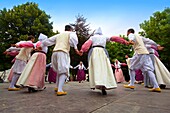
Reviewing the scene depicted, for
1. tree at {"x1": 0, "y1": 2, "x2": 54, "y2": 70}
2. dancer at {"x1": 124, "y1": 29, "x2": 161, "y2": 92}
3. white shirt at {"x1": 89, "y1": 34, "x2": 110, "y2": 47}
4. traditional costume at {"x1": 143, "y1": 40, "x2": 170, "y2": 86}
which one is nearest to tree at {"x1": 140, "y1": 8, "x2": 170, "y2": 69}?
tree at {"x1": 0, "y1": 2, "x2": 54, "y2": 70}

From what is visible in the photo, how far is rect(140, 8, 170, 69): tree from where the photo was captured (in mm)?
24391

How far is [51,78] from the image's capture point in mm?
10969

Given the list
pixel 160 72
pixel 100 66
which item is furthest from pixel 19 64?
pixel 160 72

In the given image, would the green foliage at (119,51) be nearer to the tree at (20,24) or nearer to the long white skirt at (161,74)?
the tree at (20,24)

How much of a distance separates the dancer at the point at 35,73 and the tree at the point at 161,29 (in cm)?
2138

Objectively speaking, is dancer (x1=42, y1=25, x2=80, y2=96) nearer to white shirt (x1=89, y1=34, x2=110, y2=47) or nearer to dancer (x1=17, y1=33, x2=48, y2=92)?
white shirt (x1=89, y1=34, x2=110, y2=47)

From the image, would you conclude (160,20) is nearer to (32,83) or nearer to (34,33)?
(34,33)

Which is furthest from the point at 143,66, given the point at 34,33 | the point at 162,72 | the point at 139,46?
the point at 34,33

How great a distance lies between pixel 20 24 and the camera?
69.1 ft

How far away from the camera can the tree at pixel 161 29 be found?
24391 millimetres

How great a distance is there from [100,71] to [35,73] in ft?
6.15

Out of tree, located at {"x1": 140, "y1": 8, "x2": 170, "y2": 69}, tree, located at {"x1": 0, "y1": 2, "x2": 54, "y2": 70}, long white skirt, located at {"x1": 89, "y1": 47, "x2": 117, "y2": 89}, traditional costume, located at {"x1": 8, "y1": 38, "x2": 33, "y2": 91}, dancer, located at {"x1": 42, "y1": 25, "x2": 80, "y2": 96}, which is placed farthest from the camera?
tree, located at {"x1": 140, "y1": 8, "x2": 170, "y2": 69}

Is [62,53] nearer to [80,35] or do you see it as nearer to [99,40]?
[99,40]

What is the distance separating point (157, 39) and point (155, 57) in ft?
62.2
